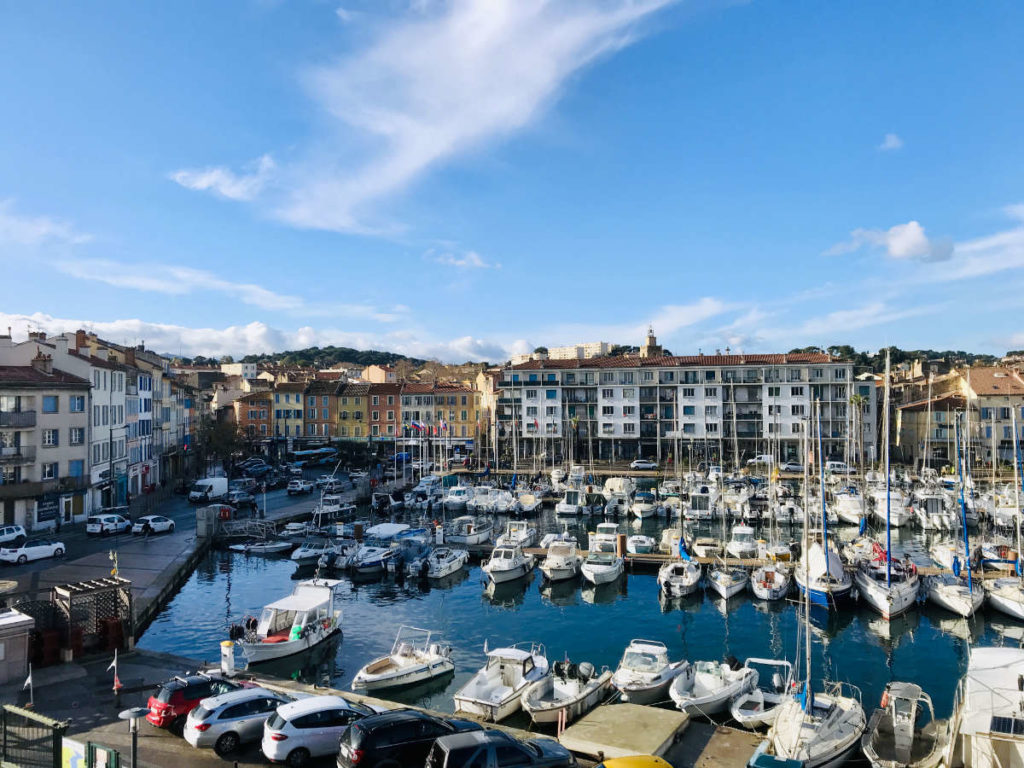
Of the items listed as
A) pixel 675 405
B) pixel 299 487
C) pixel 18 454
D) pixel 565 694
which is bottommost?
pixel 565 694

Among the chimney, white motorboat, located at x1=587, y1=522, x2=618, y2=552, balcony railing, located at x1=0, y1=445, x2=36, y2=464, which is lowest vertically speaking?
white motorboat, located at x1=587, y1=522, x2=618, y2=552

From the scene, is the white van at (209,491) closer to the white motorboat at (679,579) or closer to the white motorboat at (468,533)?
the white motorboat at (468,533)

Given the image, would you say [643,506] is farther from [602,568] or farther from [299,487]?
[299,487]

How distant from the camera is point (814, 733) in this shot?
1925cm

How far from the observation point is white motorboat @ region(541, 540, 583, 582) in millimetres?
42250

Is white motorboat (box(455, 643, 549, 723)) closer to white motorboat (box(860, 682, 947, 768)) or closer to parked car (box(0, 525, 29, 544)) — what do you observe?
white motorboat (box(860, 682, 947, 768))

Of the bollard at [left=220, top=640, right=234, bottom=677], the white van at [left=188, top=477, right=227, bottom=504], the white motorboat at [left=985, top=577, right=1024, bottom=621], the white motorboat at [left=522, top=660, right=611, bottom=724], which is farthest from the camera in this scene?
the white van at [left=188, top=477, right=227, bottom=504]

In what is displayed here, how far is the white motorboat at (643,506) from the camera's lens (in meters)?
62.9

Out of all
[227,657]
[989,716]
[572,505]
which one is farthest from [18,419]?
[989,716]

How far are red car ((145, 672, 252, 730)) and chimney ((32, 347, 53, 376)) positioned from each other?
41.2m

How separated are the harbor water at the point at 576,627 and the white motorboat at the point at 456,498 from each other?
23.8 meters

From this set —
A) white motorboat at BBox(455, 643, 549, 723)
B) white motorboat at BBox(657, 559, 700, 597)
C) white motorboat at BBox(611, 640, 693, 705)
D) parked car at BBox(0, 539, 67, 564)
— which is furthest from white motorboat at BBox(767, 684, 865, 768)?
parked car at BBox(0, 539, 67, 564)

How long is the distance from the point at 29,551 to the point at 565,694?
32716 millimetres

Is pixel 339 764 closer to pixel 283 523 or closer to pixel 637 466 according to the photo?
pixel 283 523
